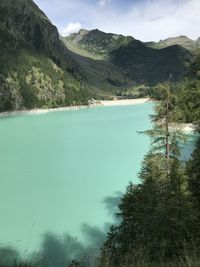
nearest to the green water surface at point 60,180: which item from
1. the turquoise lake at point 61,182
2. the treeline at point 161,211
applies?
the turquoise lake at point 61,182

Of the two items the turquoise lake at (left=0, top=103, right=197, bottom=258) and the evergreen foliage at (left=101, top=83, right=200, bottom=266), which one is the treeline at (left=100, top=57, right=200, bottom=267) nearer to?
the evergreen foliage at (left=101, top=83, right=200, bottom=266)

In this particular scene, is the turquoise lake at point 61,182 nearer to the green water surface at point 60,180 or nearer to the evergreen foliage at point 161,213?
the green water surface at point 60,180

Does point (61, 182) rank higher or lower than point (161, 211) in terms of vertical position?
lower

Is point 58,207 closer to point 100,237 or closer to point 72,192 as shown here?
point 72,192

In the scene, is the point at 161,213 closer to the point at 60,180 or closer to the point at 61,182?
the point at 61,182

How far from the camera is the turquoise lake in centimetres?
3419

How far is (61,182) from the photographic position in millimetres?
51500

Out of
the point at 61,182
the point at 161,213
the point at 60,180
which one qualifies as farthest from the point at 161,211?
the point at 60,180

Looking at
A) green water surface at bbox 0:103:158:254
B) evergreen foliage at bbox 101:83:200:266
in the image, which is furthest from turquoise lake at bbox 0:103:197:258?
evergreen foliage at bbox 101:83:200:266

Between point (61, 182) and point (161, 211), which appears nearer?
point (161, 211)

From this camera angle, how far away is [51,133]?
112 metres

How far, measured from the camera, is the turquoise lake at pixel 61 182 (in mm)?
34188

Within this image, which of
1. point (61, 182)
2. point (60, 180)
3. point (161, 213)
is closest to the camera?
point (161, 213)

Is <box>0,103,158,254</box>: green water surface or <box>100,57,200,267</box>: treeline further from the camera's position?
<box>0,103,158,254</box>: green water surface
